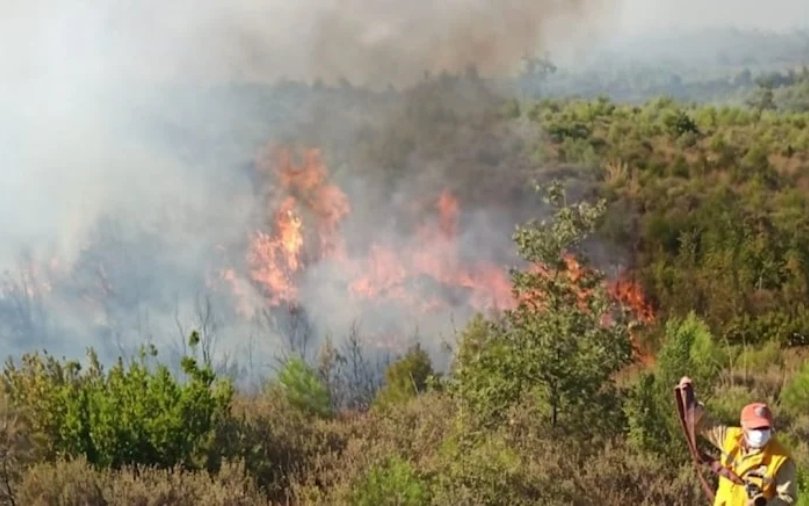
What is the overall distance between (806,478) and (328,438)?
3.65 m

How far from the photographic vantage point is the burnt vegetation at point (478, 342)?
21.6ft

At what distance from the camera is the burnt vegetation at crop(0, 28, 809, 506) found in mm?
6574

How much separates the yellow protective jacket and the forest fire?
10.5m

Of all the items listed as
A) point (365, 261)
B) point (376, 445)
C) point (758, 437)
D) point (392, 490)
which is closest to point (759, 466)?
point (758, 437)

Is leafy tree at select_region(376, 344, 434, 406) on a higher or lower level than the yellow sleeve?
higher

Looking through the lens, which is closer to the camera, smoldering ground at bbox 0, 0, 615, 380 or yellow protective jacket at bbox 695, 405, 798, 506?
yellow protective jacket at bbox 695, 405, 798, 506

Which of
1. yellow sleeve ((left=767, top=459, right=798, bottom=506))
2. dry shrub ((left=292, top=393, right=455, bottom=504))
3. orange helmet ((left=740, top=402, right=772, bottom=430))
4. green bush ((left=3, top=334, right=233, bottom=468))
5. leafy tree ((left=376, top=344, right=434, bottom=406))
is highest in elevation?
leafy tree ((left=376, top=344, right=434, bottom=406))

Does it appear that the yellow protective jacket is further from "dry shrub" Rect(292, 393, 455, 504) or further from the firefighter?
"dry shrub" Rect(292, 393, 455, 504)

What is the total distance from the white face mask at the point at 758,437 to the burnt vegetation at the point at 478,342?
6.13 feet

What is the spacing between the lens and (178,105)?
61.4 feet

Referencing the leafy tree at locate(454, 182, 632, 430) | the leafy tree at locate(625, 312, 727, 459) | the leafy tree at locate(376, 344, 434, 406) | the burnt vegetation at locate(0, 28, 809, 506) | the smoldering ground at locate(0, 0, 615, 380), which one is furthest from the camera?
the smoldering ground at locate(0, 0, 615, 380)

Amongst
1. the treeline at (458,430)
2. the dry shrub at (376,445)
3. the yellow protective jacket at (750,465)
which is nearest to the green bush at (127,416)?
the treeline at (458,430)

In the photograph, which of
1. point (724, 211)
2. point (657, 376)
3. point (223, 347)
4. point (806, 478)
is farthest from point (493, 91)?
point (806, 478)

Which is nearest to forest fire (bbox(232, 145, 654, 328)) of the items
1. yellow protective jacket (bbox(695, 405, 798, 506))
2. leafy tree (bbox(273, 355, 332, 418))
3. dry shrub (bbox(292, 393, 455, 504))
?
leafy tree (bbox(273, 355, 332, 418))
